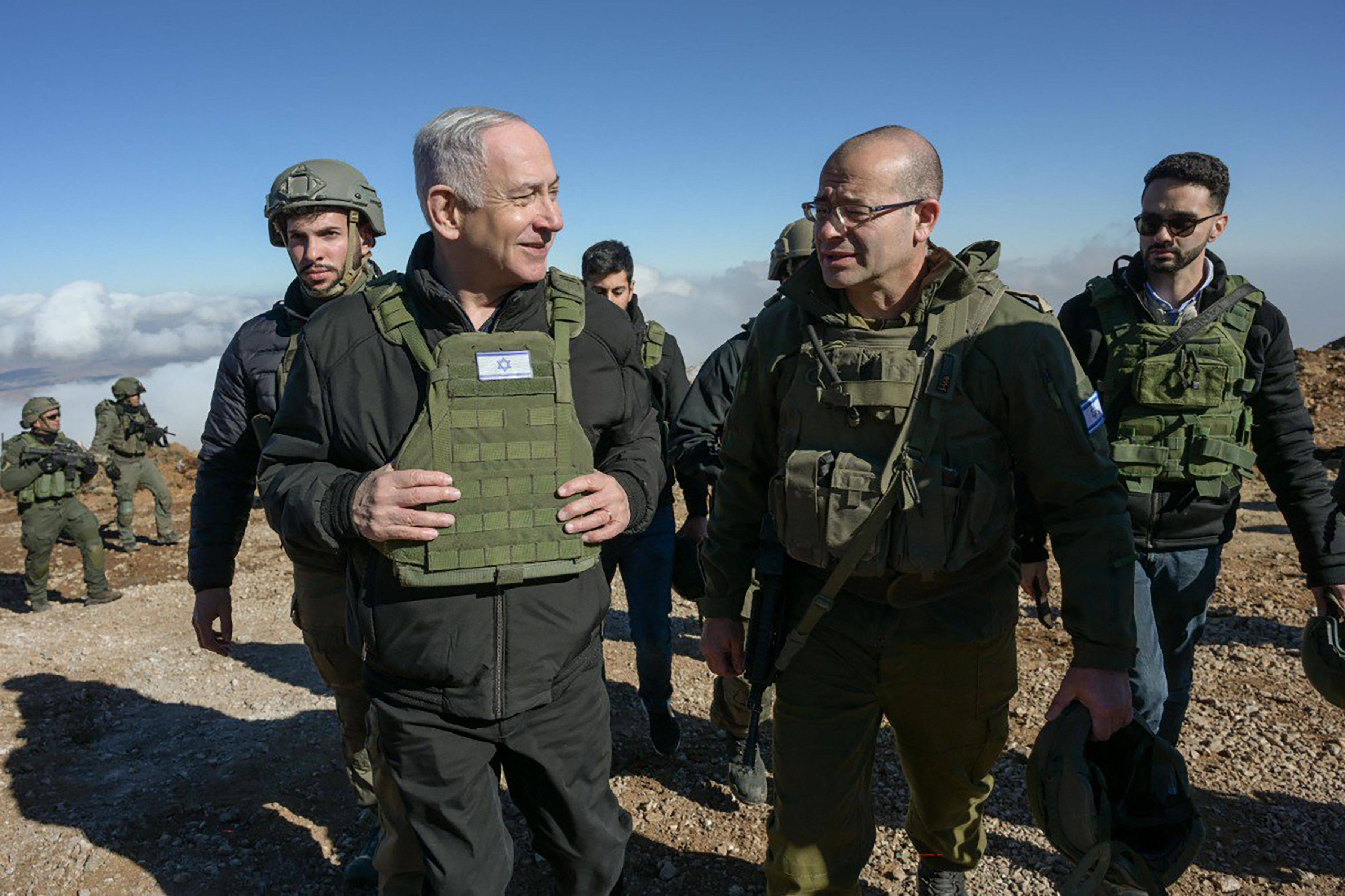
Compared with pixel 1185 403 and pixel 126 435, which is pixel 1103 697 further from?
pixel 126 435

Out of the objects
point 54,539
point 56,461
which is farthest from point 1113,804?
point 56,461

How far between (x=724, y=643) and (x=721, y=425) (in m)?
1.54

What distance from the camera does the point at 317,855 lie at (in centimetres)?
370

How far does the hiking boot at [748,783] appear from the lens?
12.8 ft

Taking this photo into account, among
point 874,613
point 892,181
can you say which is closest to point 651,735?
point 874,613

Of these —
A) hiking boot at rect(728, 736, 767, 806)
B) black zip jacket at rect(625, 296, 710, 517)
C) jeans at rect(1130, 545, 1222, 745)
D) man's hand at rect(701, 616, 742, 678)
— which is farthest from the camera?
black zip jacket at rect(625, 296, 710, 517)

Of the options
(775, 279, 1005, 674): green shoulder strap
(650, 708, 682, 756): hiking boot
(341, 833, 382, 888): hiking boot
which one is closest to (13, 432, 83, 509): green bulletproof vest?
(341, 833, 382, 888): hiking boot

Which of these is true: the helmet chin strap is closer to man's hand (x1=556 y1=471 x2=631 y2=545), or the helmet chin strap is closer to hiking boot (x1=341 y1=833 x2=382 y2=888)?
man's hand (x1=556 y1=471 x2=631 y2=545)

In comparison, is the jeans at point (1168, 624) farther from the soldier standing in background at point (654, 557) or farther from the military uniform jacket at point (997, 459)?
the soldier standing in background at point (654, 557)

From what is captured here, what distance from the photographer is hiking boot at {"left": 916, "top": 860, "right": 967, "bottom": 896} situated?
2.90m

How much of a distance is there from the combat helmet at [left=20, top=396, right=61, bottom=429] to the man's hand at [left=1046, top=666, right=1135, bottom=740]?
1082 cm

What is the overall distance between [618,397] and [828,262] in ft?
2.17

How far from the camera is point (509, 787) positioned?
2.39 meters

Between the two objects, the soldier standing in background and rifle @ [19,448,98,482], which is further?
rifle @ [19,448,98,482]
